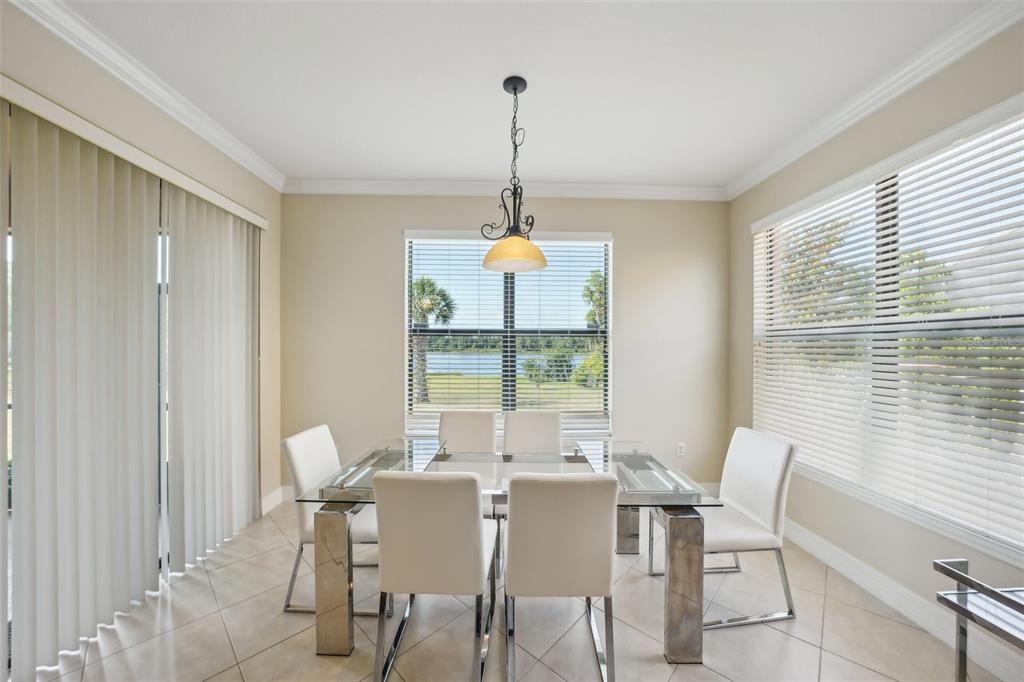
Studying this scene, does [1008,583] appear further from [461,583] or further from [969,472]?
[461,583]

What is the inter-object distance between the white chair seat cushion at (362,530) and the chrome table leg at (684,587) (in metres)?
1.29

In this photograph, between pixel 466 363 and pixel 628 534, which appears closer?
pixel 628 534

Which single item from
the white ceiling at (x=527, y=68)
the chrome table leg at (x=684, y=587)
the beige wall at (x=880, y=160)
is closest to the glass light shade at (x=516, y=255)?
the white ceiling at (x=527, y=68)

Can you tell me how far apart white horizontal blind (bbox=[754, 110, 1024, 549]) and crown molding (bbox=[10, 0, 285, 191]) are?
3764mm

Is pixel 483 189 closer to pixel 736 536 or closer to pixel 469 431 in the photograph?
pixel 469 431

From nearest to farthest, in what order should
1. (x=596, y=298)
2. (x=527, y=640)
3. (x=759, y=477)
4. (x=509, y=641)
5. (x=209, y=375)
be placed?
(x=509, y=641)
(x=527, y=640)
(x=759, y=477)
(x=209, y=375)
(x=596, y=298)

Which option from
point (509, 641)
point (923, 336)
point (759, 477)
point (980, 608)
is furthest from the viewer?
point (759, 477)

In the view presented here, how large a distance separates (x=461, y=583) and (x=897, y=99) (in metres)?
3.05

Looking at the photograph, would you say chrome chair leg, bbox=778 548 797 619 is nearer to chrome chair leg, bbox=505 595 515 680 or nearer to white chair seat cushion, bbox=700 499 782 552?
white chair seat cushion, bbox=700 499 782 552

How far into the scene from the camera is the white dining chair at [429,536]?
155cm

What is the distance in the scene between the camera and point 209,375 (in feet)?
8.95

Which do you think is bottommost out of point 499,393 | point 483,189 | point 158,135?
point 499,393

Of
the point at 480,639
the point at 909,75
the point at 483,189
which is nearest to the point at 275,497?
the point at 480,639

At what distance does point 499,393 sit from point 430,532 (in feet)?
7.10
